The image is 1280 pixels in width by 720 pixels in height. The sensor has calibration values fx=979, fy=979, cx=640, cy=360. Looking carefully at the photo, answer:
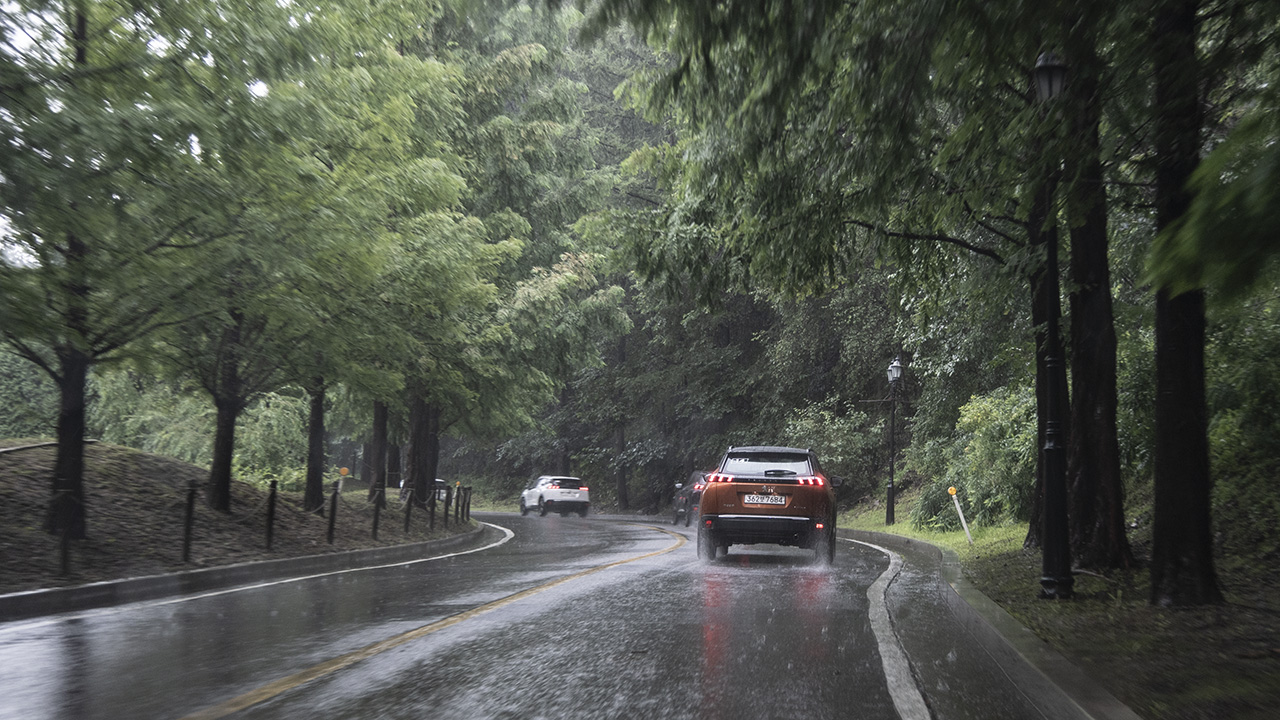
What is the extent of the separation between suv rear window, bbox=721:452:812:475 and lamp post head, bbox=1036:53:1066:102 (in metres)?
7.25

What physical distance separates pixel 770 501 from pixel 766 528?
1.27 ft

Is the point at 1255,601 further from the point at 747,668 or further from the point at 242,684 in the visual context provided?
the point at 242,684

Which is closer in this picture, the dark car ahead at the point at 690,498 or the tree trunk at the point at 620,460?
the dark car ahead at the point at 690,498

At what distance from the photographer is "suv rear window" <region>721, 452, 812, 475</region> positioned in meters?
14.1

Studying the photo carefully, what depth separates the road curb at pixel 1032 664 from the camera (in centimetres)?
496

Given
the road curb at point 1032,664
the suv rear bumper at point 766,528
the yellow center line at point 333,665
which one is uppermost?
the suv rear bumper at point 766,528

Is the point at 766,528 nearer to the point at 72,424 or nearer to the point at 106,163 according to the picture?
the point at 72,424

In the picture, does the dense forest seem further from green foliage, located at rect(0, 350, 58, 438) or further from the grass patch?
green foliage, located at rect(0, 350, 58, 438)

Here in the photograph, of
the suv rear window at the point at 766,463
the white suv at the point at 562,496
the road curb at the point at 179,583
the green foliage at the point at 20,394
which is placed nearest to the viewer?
the road curb at the point at 179,583

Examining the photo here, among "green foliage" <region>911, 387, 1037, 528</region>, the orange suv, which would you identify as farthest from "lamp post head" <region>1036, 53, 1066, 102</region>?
"green foliage" <region>911, 387, 1037, 528</region>

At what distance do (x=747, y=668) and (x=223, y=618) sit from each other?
4.90 metres

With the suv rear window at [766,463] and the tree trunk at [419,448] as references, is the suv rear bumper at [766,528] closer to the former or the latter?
the suv rear window at [766,463]

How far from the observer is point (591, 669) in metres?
6.29

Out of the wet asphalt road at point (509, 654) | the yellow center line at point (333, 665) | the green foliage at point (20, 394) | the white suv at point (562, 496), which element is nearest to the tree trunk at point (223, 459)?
the wet asphalt road at point (509, 654)
